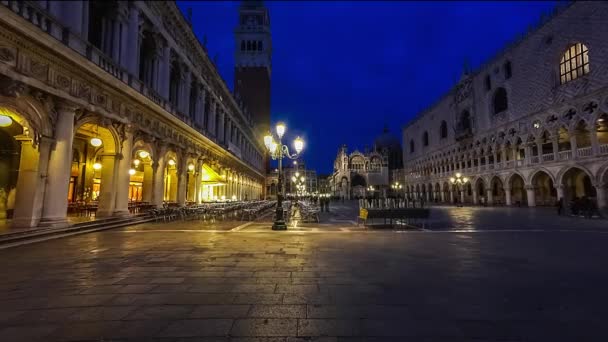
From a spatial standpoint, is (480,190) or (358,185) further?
(358,185)

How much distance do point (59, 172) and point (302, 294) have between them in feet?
35.8

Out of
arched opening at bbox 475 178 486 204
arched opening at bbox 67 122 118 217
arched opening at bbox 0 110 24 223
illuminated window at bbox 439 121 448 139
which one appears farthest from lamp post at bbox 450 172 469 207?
arched opening at bbox 0 110 24 223

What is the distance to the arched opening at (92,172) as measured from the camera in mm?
13383

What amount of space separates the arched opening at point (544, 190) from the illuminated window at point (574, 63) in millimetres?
11422

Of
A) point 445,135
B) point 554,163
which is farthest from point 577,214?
point 445,135

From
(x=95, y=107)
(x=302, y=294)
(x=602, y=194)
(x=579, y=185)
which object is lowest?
(x=302, y=294)

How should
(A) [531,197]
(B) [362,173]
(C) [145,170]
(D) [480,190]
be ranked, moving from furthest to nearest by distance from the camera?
(B) [362,173] < (D) [480,190] < (A) [531,197] < (C) [145,170]

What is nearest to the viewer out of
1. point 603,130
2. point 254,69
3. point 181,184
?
point 181,184

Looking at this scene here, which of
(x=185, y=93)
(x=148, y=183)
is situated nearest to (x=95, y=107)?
(x=148, y=183)

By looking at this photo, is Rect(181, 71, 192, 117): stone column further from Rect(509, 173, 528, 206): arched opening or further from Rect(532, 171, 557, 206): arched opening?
Rect(532, 171, 557, 206): arched opening

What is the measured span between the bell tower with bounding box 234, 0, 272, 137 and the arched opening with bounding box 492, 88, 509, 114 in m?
Answer: 43.2

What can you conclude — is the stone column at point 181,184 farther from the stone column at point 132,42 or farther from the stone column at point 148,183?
the stone column at point 132,42

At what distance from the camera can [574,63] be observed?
26.3 metres

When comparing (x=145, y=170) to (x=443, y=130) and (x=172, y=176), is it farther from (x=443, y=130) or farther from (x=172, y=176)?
(x=443, y=130)
